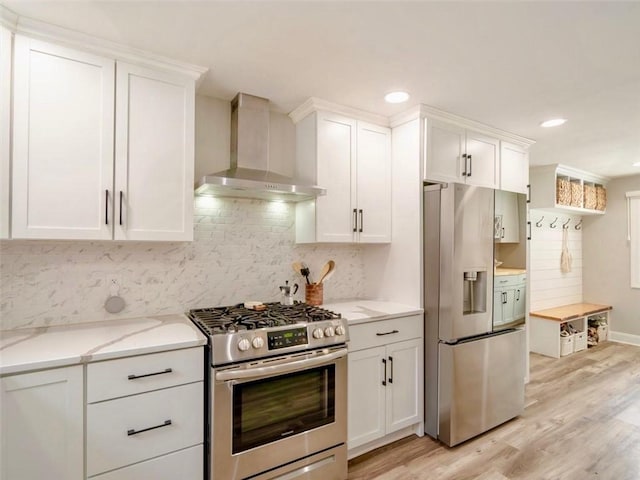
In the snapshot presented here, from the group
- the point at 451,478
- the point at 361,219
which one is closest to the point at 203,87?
the point at 361,219

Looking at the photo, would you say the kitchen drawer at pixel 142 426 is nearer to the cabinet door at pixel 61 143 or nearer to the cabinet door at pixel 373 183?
the cabinet door at pixel 61 143

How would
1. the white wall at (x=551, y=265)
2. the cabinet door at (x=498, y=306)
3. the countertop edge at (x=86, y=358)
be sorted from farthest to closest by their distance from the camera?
the white wall at (x=551, y=265) < the cabinet door at (x=498, y=306) < the countertop edge at (x=86, y=358)

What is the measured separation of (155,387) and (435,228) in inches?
80.7

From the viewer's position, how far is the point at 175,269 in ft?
7.43

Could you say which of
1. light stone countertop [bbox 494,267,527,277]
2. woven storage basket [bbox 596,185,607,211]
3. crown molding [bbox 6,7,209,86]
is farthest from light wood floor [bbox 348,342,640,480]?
woven storage basket [bbox 596,185,607,211]

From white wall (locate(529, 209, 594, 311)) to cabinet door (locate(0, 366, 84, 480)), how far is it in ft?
16.6

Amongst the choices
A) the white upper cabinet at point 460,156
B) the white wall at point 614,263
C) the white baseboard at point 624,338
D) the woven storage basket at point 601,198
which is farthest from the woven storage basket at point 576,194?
the white upper cabinet at point 460,156

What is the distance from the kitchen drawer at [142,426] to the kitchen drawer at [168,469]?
0.09ft

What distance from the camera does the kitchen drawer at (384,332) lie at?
2.22 meters

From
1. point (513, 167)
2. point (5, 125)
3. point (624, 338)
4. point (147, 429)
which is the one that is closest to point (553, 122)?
point (513, 167)

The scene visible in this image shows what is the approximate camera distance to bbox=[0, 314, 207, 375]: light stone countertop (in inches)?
54.1

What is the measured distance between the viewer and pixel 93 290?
2.02 metres

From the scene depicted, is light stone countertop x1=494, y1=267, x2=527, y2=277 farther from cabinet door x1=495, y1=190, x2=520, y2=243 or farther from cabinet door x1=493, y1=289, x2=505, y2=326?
cabinet door x1=495, y1=190, x2=520, y2=243

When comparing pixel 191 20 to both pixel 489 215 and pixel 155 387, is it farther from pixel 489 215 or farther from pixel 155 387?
pixel 489 215
